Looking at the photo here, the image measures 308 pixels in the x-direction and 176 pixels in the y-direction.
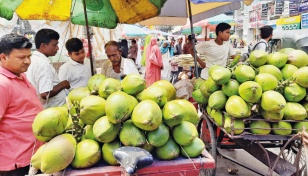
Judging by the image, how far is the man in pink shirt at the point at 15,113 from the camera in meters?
2.07

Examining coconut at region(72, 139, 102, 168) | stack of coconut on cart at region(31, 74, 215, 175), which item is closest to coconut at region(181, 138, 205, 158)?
stack of coconut on cart at region(31, 74, 215, 175)

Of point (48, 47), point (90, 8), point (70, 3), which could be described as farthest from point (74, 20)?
point (48, 47)

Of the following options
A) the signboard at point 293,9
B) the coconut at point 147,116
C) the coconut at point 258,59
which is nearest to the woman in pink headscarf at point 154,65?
the coconut at point 258,59

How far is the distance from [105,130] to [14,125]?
0.94 metres

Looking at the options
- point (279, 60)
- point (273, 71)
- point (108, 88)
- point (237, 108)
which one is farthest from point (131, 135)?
point (279, 60)

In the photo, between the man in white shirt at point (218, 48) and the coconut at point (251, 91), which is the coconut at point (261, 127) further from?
the man in white shirt at point (218, 48)

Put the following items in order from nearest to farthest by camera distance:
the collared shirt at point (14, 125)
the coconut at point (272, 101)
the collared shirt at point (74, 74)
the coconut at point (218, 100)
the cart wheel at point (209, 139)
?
the collared shirt at point (14, 125)
the coconut at point (272, 101)
the coconut at point (218, 100)
the cart wheel at point (209, 139)
the collared shirt at point (74, 74)

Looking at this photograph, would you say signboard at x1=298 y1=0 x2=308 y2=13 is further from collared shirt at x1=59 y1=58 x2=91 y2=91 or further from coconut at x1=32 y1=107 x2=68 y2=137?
coconut at x1=32 y1=107 x2=68 y2=137

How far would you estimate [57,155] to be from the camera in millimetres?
1466

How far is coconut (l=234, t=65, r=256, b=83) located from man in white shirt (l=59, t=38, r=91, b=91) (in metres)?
2.01

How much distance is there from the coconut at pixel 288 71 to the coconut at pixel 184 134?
1.44m

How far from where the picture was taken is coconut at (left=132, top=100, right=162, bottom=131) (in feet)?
4.90

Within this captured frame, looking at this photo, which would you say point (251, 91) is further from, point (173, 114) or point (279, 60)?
point (173, 114)

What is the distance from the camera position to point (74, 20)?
436 cm
